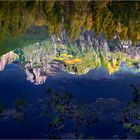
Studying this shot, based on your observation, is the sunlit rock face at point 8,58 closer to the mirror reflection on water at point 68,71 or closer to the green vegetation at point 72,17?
the mirror reflection on water at point 68,71

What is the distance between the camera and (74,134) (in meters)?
3.81

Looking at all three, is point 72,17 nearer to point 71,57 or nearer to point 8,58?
point 71,57

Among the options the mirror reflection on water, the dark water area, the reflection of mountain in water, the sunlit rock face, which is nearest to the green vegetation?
the mirror reflection on water

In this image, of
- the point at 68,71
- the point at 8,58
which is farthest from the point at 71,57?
the point at 8,58

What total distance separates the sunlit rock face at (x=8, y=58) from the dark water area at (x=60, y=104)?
7 cm

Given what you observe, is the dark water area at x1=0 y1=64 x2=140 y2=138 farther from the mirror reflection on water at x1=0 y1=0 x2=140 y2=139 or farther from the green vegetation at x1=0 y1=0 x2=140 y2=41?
the green vegetation at x1=0 y1=0 x2=140 y2=41

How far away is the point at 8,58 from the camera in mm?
4695

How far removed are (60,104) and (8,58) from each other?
0.92 m

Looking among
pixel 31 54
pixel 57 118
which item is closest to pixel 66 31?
pixel 31 54

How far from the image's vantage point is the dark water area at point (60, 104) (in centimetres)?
385

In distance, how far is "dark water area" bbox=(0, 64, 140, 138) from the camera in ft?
12.6

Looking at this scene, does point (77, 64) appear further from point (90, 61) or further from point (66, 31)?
point (66, 31)

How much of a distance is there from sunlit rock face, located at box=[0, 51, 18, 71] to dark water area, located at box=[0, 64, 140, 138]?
0.07 m

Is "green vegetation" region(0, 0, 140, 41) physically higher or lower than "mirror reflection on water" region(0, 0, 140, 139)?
higher
